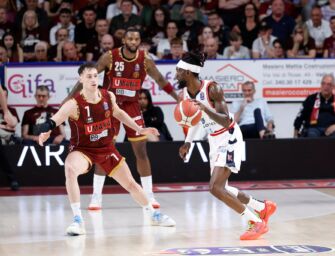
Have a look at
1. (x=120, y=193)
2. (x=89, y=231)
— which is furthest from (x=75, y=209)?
(x=120, y=193)

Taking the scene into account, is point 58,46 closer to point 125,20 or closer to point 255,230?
point 125,20

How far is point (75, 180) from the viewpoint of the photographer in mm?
8539

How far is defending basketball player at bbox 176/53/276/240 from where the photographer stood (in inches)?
323

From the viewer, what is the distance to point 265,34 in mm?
14383

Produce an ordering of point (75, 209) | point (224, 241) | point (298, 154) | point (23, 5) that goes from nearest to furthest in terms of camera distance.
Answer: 1. point (224, 241)
2. point (75, 209)
3. point (298, 154)
4. point (23, 5)

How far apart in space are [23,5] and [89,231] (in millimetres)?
7186

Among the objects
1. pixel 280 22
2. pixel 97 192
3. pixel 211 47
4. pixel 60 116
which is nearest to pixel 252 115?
pixel 211 47

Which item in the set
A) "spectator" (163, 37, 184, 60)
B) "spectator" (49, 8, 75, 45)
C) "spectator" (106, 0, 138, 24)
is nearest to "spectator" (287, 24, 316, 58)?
"spectator" (163, 37, 184, 60)

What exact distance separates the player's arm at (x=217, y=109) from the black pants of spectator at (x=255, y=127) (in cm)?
474

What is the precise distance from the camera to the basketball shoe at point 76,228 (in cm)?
849

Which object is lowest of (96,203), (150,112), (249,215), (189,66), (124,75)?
(96,203)

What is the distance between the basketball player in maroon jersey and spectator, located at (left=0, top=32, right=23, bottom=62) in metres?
5.42

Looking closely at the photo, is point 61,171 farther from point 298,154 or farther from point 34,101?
point 298,154

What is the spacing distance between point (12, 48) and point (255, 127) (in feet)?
13.2
